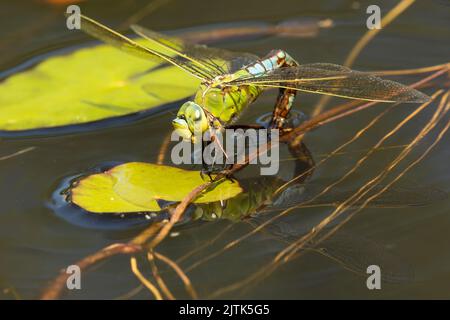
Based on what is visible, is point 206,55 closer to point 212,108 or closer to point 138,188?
point 212,108

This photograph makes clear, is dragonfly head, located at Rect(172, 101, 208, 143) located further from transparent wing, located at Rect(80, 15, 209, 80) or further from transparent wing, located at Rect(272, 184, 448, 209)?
transparent wing, located at Rect(272, 184, 448, 209)

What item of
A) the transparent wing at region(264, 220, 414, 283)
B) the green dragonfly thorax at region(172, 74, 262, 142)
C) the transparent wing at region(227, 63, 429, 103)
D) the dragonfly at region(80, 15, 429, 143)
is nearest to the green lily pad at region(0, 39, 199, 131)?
the dragonfly at region(80, 15, 429, 143)

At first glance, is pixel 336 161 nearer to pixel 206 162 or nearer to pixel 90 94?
pixel 206 162

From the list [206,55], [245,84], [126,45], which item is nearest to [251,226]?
[245,84]

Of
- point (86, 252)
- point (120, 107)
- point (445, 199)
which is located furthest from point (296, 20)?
point (86, 252)

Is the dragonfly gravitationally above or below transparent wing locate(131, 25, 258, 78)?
below

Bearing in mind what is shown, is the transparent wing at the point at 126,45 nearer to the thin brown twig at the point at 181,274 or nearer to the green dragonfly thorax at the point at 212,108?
the green dragonfly thorax at the point at 212,108
